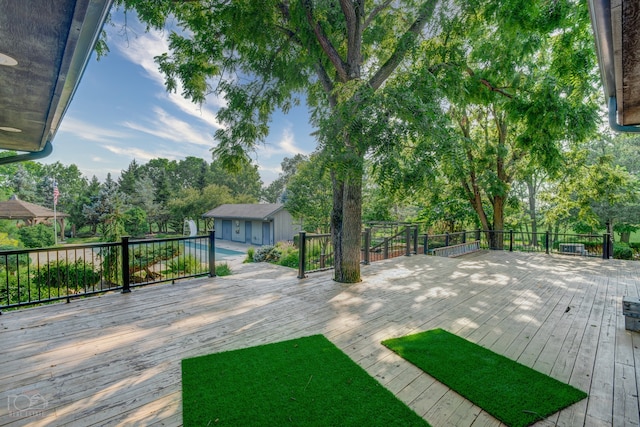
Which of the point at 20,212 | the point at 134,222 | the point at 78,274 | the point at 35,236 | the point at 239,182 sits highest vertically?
the point at 239,182

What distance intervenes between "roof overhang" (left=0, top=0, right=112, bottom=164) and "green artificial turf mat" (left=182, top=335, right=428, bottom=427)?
231 centimetres

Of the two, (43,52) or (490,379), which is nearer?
(43,52)

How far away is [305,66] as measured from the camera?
6402 millimetres

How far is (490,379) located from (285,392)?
1724 millimetres

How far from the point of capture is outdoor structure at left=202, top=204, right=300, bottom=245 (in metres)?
19.5

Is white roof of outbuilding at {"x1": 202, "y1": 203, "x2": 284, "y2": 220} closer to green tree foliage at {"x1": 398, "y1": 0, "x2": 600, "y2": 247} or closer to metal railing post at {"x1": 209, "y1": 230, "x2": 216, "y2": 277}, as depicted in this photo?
metal railing post at {"x1": 209, "y1": 230, "x2": 216, "y2": 277}

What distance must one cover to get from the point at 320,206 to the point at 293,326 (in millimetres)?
11497

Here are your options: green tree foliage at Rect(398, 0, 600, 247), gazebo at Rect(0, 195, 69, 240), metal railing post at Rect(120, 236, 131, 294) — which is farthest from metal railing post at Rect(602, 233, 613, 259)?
gazebo at Rect(0, 195, 69, 240)

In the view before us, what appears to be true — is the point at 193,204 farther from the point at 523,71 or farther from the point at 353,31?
the point at 523,71

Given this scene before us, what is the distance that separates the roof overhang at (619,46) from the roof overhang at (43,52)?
198 cm

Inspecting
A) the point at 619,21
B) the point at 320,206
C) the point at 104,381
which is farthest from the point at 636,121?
the point at 320,206

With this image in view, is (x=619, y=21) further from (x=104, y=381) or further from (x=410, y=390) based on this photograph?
(x=104, y=381)

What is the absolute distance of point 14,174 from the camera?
2919 centimetres

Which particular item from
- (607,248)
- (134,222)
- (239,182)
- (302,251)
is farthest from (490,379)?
(239,182)
